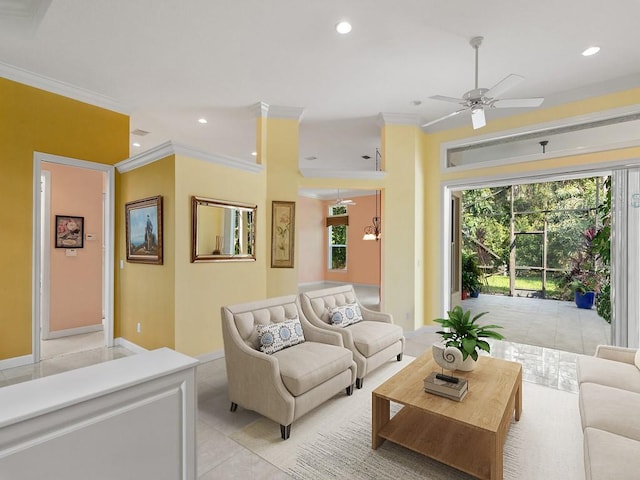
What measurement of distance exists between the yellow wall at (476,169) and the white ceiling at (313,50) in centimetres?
16

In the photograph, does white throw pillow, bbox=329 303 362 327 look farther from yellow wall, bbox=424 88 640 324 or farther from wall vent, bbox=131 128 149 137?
wall vent, bbox=131 128 149 137

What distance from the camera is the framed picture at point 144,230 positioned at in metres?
3.83

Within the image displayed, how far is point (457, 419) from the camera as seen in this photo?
1.89 metres

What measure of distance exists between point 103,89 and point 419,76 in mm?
3881

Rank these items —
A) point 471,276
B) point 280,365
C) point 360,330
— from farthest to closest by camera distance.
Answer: point 471,276
point 360,330
point 280,365

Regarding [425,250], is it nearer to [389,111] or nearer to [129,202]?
[389,111]

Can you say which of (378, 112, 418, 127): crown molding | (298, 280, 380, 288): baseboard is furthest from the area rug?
(298, 280, 380, 288): baseboard

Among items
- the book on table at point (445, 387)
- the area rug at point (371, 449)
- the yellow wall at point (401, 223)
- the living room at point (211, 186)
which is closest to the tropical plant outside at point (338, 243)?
the living room at point (211, 186)

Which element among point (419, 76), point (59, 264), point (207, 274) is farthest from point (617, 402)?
point (59, 264)

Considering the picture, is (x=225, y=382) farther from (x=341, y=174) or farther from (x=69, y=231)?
(x=69, y=231)

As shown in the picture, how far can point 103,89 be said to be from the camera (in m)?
4.11

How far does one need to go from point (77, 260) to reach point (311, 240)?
6475 millimetres

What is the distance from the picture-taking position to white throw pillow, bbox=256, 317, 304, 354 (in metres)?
2.74

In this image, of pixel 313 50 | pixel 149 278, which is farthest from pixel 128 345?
pixel 313 50
